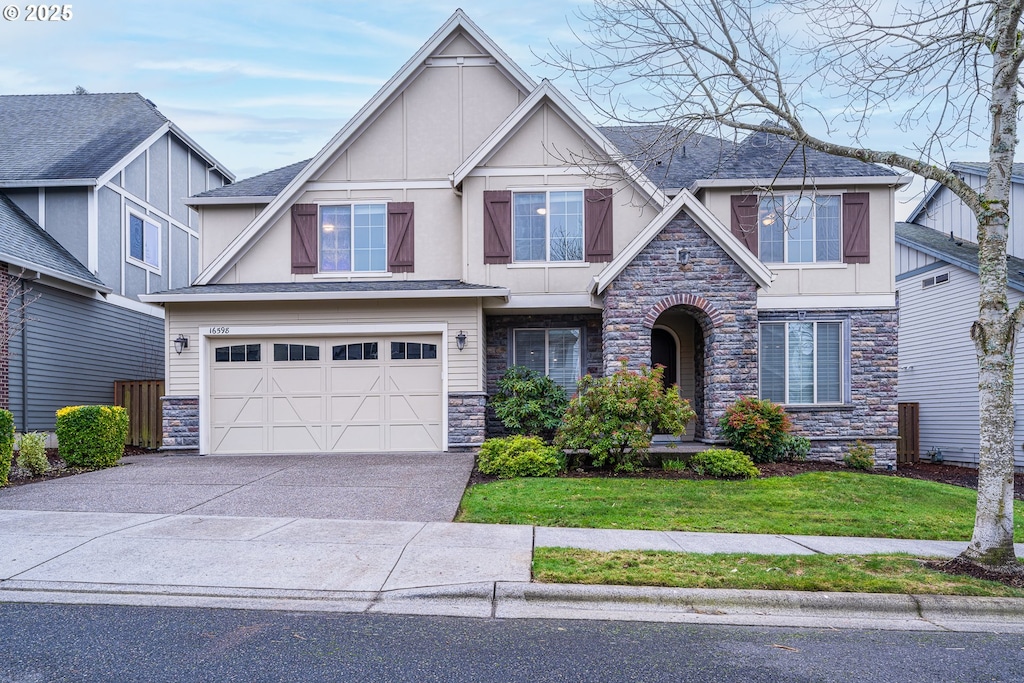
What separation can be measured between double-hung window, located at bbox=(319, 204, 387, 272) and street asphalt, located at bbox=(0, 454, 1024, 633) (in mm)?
6374

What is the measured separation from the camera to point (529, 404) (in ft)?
46.0

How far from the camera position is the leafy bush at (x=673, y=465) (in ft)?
39.2

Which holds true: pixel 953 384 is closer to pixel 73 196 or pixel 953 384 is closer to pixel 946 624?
pixel 946 624

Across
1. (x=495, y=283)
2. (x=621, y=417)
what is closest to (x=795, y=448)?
(x=621, y=417)

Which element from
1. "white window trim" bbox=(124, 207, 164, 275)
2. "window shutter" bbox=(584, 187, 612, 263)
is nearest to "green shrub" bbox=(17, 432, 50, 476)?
"white window trim" bbox=(124, 207, 164, 275)

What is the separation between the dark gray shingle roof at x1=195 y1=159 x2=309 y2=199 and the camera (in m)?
16.2

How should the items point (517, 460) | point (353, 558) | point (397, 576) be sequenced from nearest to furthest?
point (397, 576), point (353, 558), point (517, 460)

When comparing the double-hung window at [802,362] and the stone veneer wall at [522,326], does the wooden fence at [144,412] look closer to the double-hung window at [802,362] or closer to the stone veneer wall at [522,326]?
the stone veneer wall at [522,326]

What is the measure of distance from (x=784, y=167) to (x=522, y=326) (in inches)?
248

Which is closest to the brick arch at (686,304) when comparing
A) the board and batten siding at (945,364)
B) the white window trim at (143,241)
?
the board and batten siding at (945,364)

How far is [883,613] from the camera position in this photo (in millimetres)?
5605

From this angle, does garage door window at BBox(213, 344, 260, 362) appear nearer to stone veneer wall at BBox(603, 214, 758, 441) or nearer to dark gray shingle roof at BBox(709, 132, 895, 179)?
stone veneer wall at BBox(603, 214, 758, 441)

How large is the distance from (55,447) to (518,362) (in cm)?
1005

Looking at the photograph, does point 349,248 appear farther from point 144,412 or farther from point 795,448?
→ point 795,448
